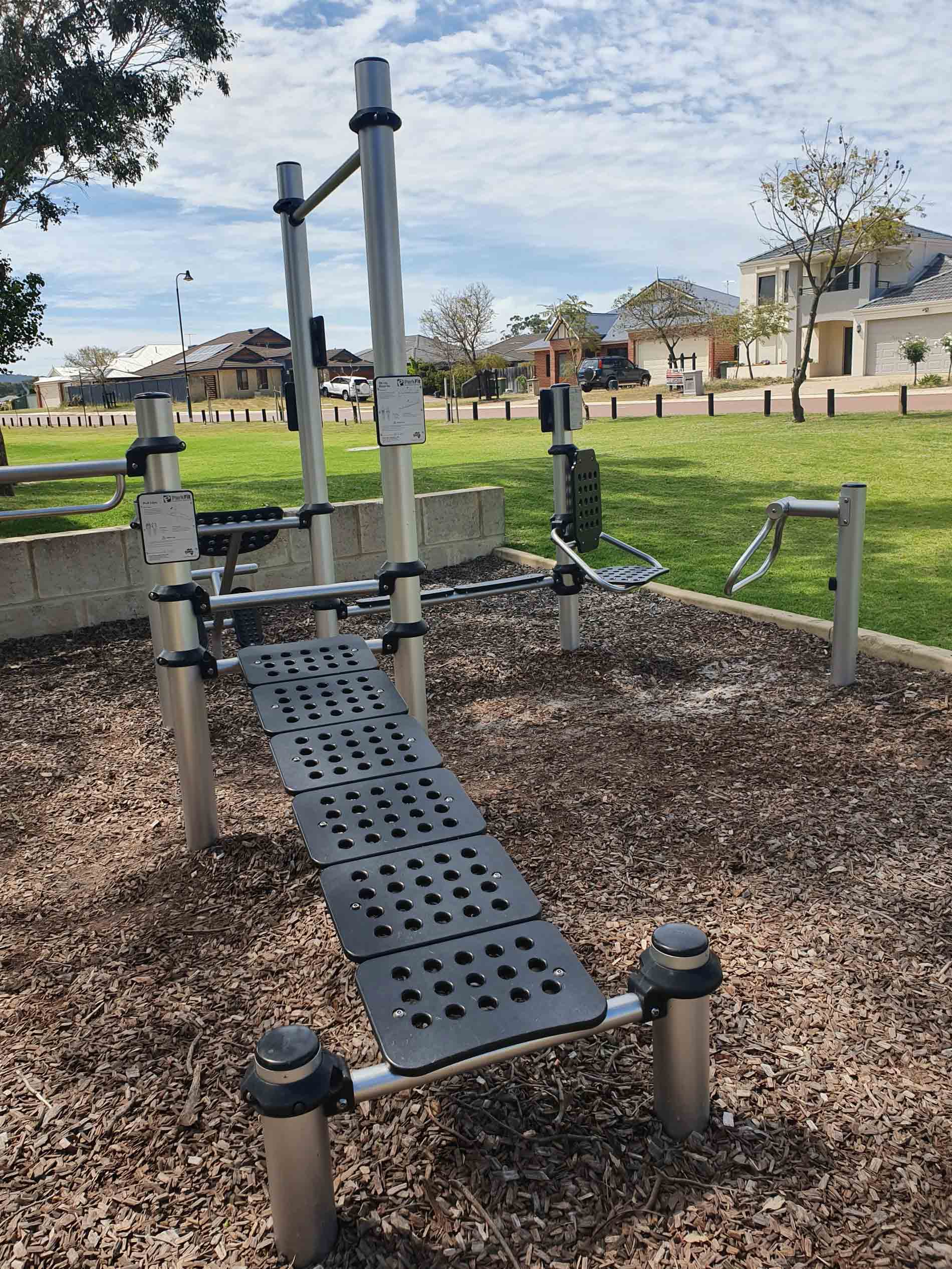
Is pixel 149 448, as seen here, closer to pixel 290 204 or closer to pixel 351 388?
pixel 290 204

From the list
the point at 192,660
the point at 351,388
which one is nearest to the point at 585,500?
the point at 192,660

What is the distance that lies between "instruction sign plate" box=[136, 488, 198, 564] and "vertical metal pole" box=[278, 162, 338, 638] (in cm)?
123

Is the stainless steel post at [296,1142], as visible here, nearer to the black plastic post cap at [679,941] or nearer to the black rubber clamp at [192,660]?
the black plastic post cap at [679,941]

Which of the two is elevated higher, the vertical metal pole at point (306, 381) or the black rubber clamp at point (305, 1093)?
the vertical metal pole at point (306, 381)

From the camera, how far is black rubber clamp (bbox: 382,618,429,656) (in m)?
3.21

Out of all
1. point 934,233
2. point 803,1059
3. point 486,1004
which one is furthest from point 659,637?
point 934,233

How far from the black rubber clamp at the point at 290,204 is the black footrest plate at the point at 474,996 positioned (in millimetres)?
3166

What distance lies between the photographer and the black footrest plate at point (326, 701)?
2768 mm

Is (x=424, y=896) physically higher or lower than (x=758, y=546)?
lower

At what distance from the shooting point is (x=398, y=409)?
9.86ft

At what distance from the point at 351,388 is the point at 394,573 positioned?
39268mm

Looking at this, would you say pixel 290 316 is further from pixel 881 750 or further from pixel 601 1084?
pixel 601 1084

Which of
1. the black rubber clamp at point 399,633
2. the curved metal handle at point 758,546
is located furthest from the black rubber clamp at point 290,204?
the curved metal handle at point 758,546

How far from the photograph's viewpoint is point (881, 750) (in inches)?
139
